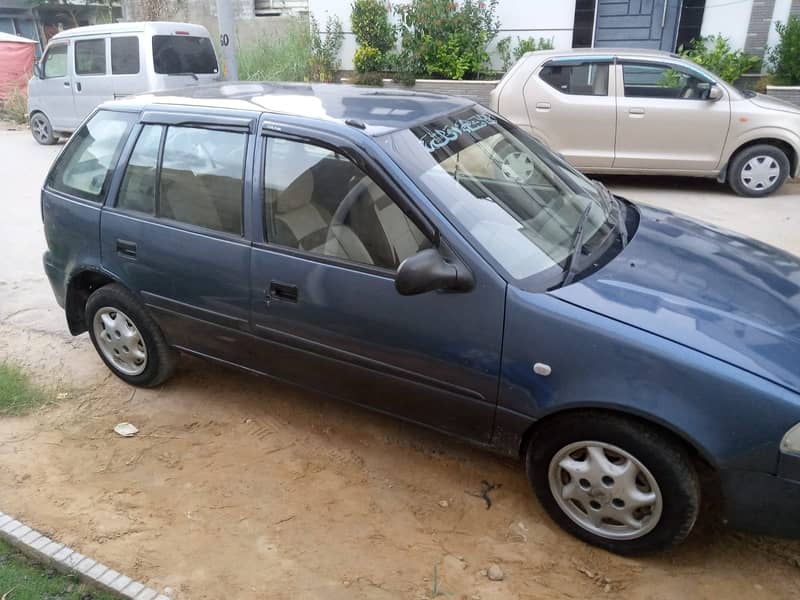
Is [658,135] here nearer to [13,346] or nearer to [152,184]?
[152,184]

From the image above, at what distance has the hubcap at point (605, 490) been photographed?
258cm

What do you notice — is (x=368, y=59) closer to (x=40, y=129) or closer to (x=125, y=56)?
(x=125, y=56)

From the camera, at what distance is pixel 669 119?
7684mm

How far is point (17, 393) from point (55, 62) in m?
9.83

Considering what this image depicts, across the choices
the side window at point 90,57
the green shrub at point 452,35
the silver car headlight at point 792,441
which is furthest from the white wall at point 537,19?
the silver car headlight at point 792,441

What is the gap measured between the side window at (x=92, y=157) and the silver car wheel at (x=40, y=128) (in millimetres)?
9829

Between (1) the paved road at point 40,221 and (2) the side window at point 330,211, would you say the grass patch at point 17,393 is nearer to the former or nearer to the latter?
(1) the paved road at point 40,221

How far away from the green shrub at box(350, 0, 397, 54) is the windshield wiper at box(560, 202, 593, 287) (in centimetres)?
974

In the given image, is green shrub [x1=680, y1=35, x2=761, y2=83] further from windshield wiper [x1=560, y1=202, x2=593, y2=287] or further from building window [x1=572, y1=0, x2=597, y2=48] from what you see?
windshield wiper [x1=560, y1=202, x2=593, y2=287]

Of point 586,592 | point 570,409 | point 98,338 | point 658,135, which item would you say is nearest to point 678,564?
point 586,592

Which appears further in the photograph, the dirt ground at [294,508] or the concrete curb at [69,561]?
the dirt ground at [294,508]

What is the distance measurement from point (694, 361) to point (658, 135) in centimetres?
618

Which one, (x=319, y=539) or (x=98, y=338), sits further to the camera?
(x=98, y=338)

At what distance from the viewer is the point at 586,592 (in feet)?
8.61
